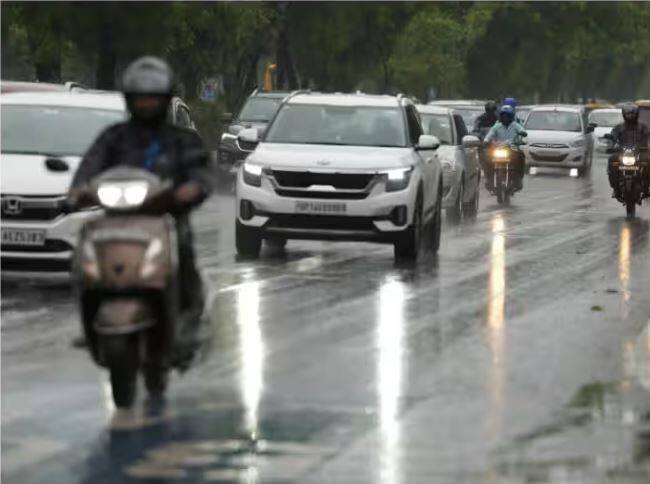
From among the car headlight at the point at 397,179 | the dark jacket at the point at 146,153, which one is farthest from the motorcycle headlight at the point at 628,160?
the dark jacket at the point at 146,153

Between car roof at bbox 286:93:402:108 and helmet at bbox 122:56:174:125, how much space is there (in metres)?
11.4

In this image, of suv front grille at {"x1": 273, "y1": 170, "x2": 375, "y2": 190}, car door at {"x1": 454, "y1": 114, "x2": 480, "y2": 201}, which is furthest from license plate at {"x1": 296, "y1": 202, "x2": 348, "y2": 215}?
car door at {"x1": 454, "y1": 114, "x2": 480, "y2": 201}

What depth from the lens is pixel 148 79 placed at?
34.3 feet

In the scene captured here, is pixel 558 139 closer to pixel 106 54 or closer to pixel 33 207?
pixel 106 54

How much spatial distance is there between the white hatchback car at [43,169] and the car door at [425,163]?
3.64 m

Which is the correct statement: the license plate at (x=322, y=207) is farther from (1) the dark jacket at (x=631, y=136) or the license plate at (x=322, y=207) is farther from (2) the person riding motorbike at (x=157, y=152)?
(1) the dark jacket at (x=631, y=136)

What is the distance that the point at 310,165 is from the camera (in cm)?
2023

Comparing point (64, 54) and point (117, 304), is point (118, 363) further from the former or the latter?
point (64, 54)

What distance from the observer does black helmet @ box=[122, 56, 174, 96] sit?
10445 mm

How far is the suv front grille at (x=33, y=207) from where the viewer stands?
16.6 meters

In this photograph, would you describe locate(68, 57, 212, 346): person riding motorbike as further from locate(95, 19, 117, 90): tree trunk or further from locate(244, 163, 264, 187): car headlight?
locate(95, 19, 117, 90): tree trunk

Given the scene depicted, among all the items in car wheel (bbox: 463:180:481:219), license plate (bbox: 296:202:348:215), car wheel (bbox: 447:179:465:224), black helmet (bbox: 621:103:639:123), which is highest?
license plate (bbox: 296:202:348:215)

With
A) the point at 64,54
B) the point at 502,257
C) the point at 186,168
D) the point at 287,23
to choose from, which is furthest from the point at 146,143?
the point at 287,23

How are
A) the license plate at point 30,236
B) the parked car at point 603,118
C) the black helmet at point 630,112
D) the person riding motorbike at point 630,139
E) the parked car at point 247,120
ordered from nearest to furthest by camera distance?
the license plate at point 30,236, the black helmet at point 630,112, the person riding motorbike at point 630,139, the parked car at point 247,120, the parked car at point 603,118
